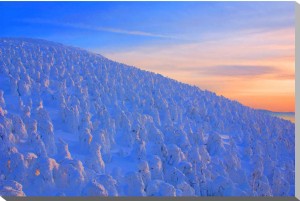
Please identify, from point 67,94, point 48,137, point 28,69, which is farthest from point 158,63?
point 28,69

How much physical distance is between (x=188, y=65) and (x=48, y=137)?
8.51 feet

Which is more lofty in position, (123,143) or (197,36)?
(197,36)

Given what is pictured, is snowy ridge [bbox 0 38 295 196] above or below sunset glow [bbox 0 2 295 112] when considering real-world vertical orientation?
below

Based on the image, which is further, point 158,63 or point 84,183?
point 158,63

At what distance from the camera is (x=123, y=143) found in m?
6.46

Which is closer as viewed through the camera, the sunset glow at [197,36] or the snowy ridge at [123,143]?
the snowy ridge at [123,143]

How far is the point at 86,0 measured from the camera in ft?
19.3

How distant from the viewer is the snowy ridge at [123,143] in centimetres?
523

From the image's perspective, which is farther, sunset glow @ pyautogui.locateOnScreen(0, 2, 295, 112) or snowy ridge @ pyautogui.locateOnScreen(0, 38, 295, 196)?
sunset glow @ pyautogui.locateOnScreen(0, 2, 295, 112)

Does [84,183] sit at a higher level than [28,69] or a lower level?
lower

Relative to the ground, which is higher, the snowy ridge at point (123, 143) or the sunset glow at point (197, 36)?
the sunset glow at point (197, 36)

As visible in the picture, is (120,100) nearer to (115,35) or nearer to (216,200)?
(115,35)

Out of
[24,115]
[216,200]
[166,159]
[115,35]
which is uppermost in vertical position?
[115,35]

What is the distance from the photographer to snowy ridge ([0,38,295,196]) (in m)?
5.23
